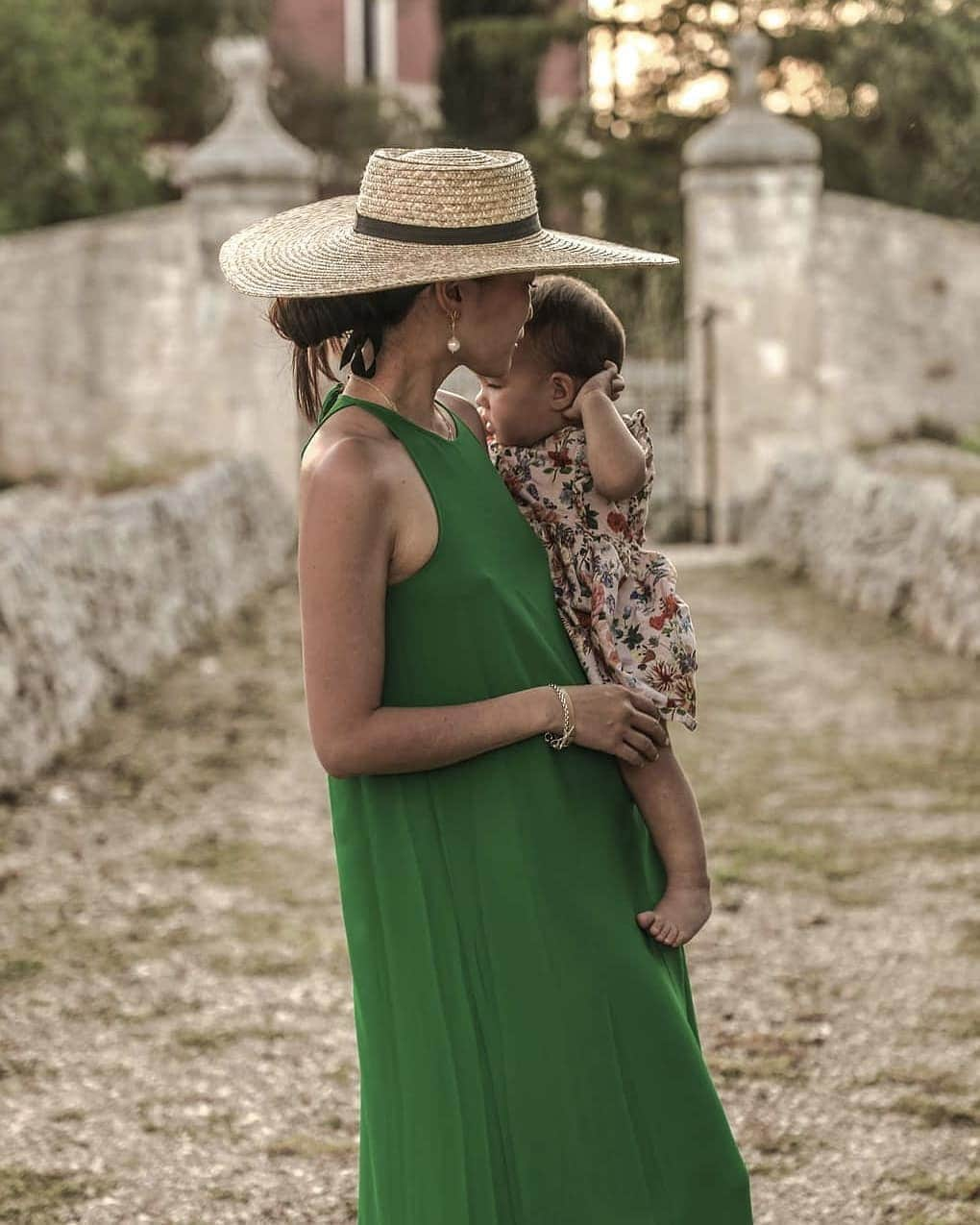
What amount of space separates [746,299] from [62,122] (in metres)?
8.31

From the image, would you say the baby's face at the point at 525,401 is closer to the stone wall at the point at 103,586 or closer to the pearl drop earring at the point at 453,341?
the pearl drop earring at the point at 453,341

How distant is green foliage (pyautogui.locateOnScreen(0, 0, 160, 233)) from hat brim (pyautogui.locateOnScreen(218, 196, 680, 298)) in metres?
16.2

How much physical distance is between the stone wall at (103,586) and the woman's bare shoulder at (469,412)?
4.15 metres

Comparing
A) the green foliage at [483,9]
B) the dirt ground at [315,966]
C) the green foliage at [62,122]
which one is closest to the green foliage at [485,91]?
the green foliage at [483,9]

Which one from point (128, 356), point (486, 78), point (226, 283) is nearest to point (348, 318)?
point (226, 283)

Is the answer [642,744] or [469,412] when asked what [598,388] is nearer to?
[469,412]

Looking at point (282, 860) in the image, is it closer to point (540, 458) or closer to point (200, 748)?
point (200, 748)

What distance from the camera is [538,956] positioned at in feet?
7.27

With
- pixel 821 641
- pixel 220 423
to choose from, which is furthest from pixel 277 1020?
pixel 220 423

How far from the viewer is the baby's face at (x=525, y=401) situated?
2.46 metres

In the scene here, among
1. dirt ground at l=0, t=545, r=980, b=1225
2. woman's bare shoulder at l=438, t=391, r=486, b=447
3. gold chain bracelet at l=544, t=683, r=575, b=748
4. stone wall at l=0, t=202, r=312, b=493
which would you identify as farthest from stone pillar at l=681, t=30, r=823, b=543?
gold chain bracelet at l=544, t=683, r=575, b=748

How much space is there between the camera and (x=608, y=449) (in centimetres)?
240

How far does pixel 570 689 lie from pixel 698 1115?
21.9 inches

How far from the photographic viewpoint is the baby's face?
246 centimetres
